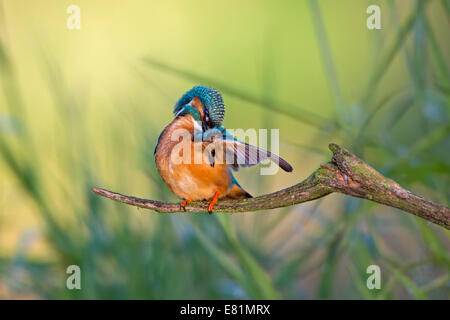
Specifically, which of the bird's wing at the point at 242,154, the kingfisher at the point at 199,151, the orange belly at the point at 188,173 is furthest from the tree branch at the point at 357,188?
the orange belly at the point at 188,173

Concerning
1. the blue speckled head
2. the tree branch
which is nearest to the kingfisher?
the blue speckled head

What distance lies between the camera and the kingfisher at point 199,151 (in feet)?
2.90

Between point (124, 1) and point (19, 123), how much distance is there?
163cm

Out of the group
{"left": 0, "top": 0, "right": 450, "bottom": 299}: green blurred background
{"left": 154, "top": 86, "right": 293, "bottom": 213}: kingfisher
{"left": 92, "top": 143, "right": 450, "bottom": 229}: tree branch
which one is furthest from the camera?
{"left": 0, "top": 0, "right": 450, "bottom": 299}: green blurred background

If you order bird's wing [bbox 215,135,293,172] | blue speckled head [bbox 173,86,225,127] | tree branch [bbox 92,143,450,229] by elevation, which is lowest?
tree branch [bbox 92,143,450,229]

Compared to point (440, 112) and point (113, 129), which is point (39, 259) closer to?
point (113, 129)

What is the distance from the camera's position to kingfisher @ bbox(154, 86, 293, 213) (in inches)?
34.8

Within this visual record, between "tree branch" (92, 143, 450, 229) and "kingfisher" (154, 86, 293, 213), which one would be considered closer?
"tree branch" (92, 143, 450, 229)

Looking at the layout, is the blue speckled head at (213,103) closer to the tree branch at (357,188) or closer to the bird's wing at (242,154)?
the bird's wing at (242,154)

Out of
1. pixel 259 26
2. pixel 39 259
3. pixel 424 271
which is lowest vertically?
pixel 424 271

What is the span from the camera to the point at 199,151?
1004 mm

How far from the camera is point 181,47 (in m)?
3.08

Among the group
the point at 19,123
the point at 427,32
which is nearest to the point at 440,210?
the point at 427,32

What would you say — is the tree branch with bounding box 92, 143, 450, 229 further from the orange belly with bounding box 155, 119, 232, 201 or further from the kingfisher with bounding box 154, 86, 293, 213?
the orange belly with bounding box 155, 119, 232, 201
